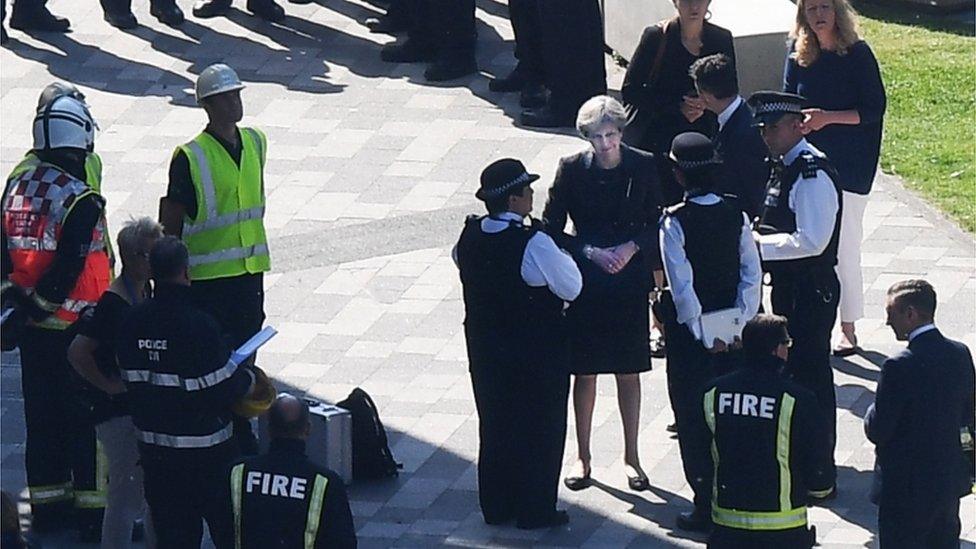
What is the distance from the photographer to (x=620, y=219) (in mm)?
8906

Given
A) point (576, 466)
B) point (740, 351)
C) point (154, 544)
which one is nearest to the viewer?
point (154, 544)

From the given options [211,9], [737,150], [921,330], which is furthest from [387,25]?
[921,330]

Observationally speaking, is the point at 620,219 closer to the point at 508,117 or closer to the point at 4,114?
the point at 508,117

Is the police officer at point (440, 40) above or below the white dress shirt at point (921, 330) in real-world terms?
below

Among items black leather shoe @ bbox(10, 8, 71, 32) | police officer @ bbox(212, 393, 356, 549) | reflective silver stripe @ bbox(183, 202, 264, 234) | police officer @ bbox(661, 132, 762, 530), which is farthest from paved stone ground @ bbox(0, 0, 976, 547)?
police officer @ bbox(212, 393, 356, 549)

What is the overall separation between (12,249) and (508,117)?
5.73 meters

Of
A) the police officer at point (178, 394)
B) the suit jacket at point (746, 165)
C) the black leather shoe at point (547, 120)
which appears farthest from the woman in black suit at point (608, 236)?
the black leather shoe at point (547, 120)

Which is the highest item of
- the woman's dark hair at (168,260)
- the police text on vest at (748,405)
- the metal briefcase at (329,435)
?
the woman's dark hair at (168,260)

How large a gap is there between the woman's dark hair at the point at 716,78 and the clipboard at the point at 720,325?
45.0 inches

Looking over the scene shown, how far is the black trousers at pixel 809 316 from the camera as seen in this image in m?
8.73

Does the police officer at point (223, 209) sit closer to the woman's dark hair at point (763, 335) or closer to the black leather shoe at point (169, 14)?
the woman's dark hair at point (763, 335)

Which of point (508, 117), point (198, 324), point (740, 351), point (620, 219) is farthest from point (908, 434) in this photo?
point (508, 117)

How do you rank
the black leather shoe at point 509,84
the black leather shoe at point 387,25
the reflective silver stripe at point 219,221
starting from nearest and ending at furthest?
the reflective silver stripe at point 219,221 → the black leather shoe at point 509,84 → the black leather shoe at point 387,25

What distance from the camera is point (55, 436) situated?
350 inches
